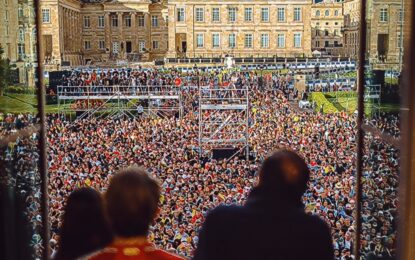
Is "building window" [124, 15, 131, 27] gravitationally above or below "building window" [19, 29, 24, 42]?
above

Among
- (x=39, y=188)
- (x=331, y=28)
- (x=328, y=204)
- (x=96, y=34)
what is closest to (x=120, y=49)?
(x=96, y=34)

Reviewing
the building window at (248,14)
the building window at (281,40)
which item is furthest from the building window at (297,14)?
the building window at (248,14)

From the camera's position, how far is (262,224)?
2350 mm

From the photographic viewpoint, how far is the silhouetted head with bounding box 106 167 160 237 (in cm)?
222

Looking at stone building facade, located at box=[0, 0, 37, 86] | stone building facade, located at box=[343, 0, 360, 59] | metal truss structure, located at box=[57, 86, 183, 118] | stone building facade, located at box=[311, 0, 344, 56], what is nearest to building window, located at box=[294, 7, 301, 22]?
stone building facade, located at box=[343, 0, 360, 59]

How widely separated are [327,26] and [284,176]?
95355mm

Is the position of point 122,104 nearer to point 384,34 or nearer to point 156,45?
point 384,34

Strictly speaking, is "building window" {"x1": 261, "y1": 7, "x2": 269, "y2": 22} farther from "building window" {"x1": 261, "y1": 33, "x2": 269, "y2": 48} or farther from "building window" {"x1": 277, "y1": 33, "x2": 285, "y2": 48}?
"building window" {"x1": 277, "y1": 33, "x2": 285, "y2": 48}

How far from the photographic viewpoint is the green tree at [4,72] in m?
2.71

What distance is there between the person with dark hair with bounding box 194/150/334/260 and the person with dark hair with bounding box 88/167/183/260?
0.23m

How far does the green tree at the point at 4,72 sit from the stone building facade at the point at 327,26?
90.4 metres

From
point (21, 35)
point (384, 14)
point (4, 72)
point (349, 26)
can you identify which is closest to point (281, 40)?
point (349, 26)

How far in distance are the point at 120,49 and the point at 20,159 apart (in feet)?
235

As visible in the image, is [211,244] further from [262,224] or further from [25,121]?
[25,121]
